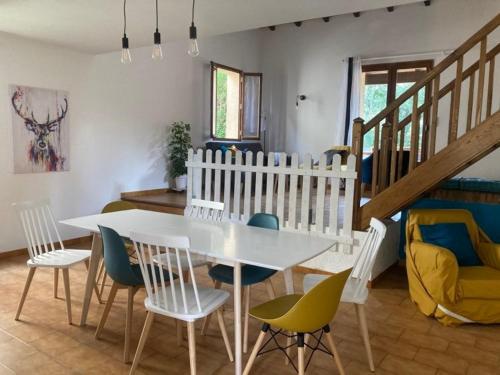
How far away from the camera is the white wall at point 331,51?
256 inches

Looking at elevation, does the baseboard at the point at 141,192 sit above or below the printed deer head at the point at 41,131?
below

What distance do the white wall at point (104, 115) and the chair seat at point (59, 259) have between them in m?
1.79

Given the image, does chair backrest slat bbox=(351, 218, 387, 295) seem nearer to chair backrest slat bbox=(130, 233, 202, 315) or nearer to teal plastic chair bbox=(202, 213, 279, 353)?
teal plastic chair bbox=(202, 213, 279, 353)

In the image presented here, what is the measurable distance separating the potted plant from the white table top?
10.3ft

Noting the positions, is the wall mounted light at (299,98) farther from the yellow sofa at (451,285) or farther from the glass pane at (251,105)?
the yellow sofa at (451,285)

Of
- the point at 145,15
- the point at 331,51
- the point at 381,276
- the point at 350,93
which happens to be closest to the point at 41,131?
the point at 145,15

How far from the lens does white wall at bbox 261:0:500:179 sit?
6496mm

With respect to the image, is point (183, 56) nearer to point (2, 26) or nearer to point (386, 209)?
point (2, 26)

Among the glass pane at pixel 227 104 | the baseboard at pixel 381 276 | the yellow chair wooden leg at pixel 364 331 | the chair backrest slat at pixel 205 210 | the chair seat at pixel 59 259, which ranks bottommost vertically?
the baseboard at pixel 381 276

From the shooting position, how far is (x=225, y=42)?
7.46 meters

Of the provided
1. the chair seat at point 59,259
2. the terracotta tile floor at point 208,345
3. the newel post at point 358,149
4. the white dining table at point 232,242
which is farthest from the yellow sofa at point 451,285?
the chair seat at point 59,259

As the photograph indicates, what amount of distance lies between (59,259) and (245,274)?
1442 millimetres

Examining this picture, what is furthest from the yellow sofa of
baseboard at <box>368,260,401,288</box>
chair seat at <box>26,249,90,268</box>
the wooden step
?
chair seat at <box>26,249,90,268</box>

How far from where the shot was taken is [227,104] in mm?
7781
